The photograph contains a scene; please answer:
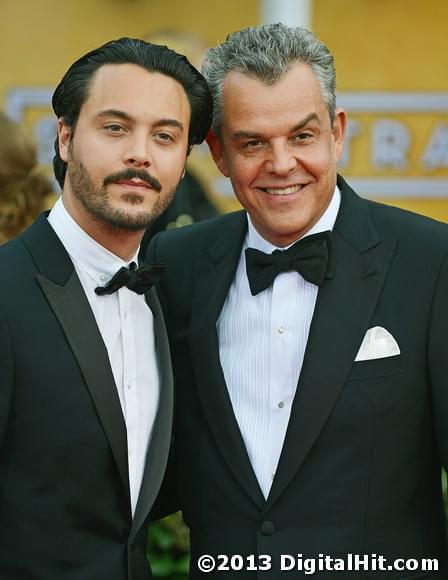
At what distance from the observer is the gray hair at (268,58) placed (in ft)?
11.0

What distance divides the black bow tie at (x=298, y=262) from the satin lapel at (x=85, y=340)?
54cm

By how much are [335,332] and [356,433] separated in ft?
0.91

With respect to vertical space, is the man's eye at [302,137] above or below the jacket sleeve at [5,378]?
above

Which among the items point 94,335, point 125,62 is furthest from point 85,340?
point 125,62

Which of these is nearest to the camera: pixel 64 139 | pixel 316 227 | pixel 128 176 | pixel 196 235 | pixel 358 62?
pixel 128 176

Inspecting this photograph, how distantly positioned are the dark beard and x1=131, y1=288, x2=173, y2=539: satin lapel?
1.11ft

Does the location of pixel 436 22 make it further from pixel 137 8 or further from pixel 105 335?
pixel 105 335

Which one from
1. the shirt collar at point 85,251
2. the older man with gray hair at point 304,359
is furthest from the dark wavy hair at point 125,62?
the shirt collar at point 85,251

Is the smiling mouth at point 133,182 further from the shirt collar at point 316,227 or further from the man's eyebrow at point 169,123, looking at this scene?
the shirt collar at point 316,227

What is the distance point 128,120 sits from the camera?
319 cm

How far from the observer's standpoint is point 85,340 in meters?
3.06

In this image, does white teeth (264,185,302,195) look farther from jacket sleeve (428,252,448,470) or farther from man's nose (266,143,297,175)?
jacket sleeve (428,252,448,470)

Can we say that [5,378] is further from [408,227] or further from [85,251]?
[408,227]

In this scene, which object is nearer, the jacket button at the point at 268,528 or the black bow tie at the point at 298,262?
the jacket button at the point at 268,528
